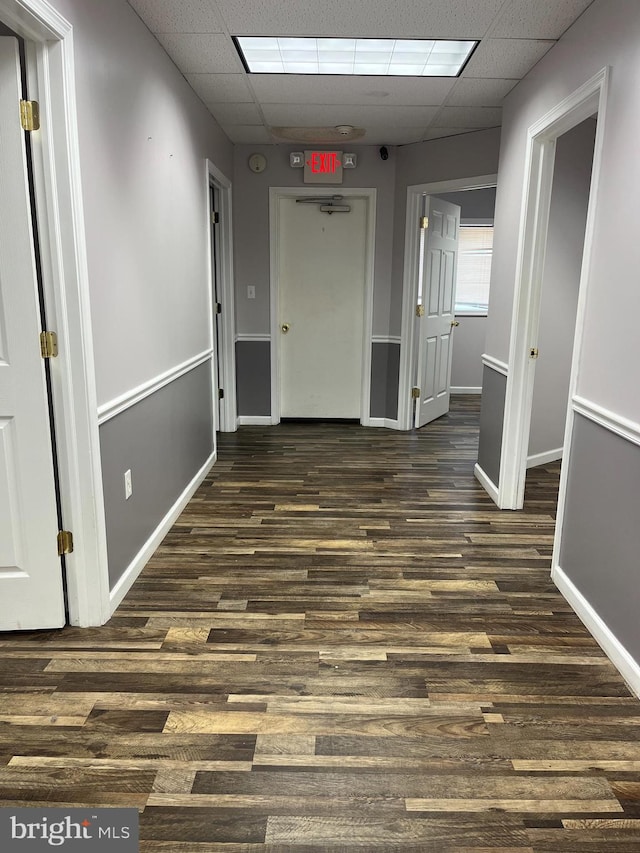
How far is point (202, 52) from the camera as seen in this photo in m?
3.02

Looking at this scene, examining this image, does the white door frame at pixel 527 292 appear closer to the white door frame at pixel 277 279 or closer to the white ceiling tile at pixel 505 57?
the white ceiling tile at pixel 505 57

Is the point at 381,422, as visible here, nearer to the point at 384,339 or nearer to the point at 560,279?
the point at 384,339

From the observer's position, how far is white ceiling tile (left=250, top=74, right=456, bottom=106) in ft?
11.2

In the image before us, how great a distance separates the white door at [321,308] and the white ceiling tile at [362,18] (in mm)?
2499

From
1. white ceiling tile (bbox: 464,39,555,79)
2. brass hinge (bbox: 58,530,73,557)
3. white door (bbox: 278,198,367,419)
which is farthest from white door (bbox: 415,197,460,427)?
brass hinge (bbox: 58,530,73,557)

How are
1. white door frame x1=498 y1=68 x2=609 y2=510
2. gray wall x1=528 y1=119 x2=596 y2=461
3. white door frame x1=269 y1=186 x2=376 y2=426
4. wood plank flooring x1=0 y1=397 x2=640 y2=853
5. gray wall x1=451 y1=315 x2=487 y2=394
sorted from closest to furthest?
wood plank flooring x1=0 y1=397 x2=640 y2=853 < white door frame x1=498 y1=68 x2=609 y2=510 < gray wall x1=528 y1=119 x2=596 y2=461 < white door frame x1=269 y1=186 x2=376 y2=426 < gray wall x1=451 y1=315 x2=487 y2=394

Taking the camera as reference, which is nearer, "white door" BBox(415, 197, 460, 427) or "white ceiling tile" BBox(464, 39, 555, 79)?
"white ceiling tile" BBox(464, 39, 555, 79)

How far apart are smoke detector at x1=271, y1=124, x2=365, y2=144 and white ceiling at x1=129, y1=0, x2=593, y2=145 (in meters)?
A: 0.09

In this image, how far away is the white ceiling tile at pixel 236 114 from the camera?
3.96 meters

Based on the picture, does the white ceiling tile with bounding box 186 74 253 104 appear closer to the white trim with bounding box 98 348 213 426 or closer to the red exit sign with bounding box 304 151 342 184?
the red exit sign with bounding box 304 151 342 184

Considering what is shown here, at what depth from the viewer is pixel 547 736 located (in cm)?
177

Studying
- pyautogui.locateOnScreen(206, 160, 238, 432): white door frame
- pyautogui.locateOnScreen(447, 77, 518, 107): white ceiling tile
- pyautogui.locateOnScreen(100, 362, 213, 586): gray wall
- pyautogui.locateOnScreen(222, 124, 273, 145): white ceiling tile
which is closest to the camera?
pyautogui.locateOnScreen(100, 362, 213, 586): gray wall

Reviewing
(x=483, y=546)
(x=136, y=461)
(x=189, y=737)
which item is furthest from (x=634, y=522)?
(x=136, y=461)

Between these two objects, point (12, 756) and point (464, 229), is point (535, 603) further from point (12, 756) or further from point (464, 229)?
point (464, 229)
